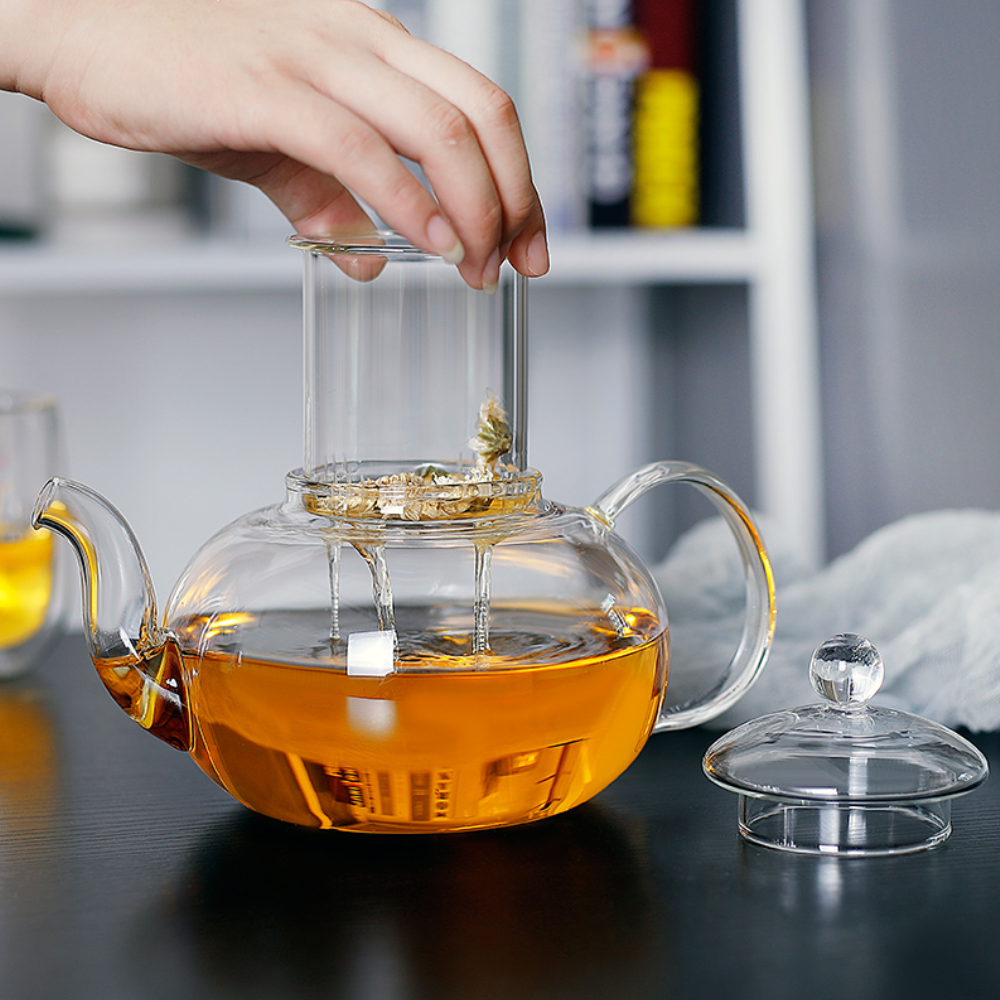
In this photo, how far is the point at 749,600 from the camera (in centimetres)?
57

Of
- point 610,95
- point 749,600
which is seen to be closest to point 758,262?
point 610,95

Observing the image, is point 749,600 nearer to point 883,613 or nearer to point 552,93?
point 883,613

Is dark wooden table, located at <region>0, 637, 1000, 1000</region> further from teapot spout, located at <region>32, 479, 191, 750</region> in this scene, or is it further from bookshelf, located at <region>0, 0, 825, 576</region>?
bookshelf, located at <region>0, 0, 825, 576</region>

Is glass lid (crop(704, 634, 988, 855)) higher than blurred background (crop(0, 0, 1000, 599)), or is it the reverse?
A: blurred background (crop(0, 0, 1000, 599))

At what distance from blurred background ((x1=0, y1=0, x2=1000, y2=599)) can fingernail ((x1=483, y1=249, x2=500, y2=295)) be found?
63cm

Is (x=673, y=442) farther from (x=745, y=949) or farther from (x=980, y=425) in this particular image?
(x=745, y=949)

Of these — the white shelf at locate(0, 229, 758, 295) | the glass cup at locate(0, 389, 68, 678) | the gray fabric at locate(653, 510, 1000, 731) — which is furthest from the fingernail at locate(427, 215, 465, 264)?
the white shelf at locate(0, 229, 758, 295)

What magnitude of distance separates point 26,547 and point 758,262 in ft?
2.67

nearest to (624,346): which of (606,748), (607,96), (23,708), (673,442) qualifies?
(673,442)

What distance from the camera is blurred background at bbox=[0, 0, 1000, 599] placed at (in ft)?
3.61

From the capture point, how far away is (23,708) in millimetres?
729

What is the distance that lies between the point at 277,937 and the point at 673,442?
134 centimetres

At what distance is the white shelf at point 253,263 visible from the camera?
127 centimetres

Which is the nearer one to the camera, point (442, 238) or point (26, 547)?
point (442, 238)
